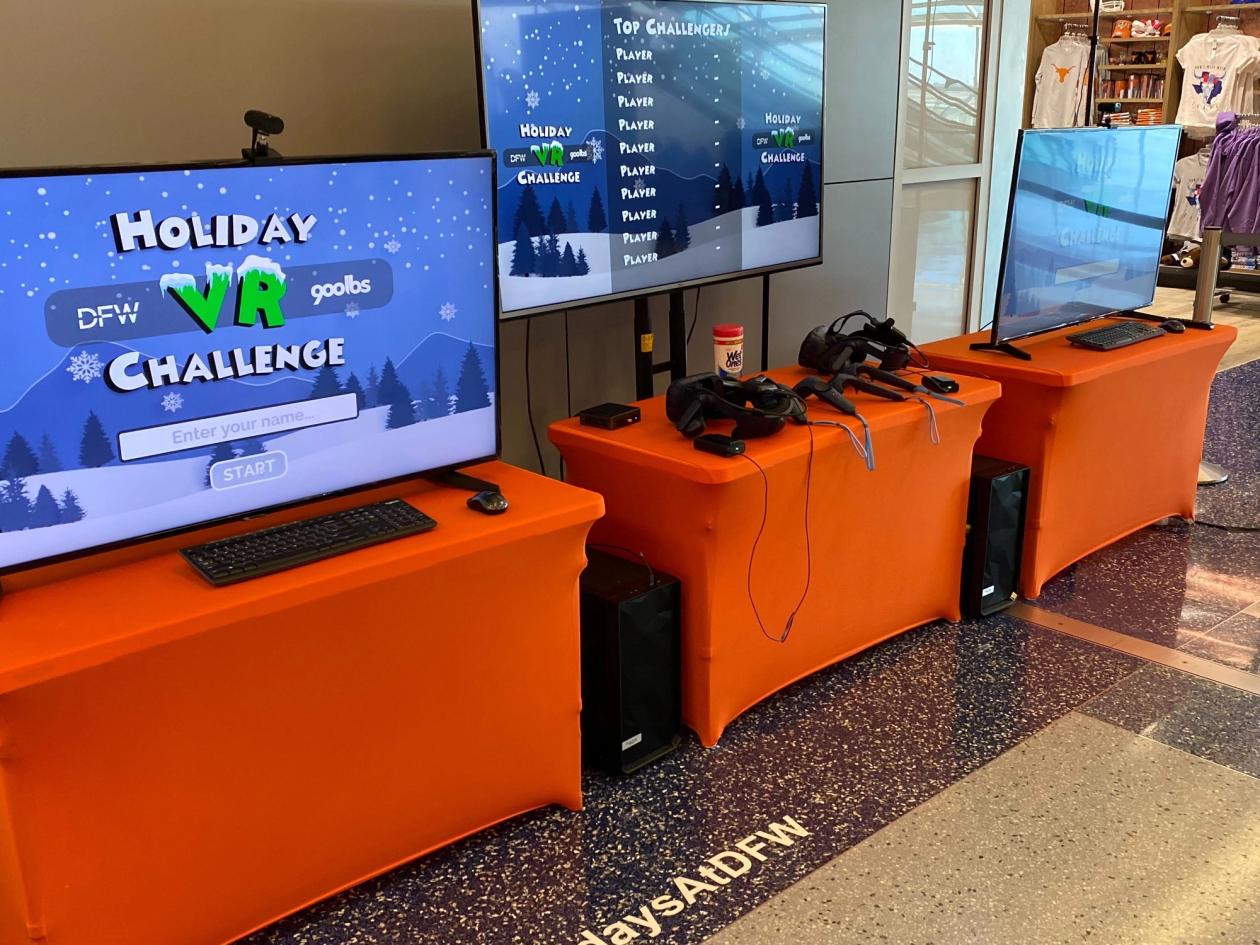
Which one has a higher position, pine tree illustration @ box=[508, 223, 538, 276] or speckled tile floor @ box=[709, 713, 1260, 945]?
pine tree illustration @ box=[508, 223, 538, 276]

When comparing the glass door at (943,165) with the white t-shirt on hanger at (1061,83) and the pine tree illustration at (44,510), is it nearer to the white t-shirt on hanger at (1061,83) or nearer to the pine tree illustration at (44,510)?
the pine tree illustration at (44,510)

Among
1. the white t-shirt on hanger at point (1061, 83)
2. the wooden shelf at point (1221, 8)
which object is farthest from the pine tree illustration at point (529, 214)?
the wooden shelf at point (1221, 8)

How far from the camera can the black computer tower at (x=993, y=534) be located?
285 centimetres

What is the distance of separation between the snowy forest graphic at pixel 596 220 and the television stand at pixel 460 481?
1.83ft

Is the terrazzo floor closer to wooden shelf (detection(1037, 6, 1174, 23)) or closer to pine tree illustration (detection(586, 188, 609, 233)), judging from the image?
pine tree illustration (detection(586, 188, 609, 233))

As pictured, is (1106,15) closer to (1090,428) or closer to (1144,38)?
(1144,38)

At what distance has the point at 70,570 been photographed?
5.67 ft

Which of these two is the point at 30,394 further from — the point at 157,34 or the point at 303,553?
the point at 157,34

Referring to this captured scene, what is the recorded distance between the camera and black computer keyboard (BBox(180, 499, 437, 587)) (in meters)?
1.68

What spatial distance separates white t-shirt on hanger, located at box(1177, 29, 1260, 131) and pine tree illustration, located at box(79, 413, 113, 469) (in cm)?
757

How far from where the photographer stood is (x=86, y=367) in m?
1.58

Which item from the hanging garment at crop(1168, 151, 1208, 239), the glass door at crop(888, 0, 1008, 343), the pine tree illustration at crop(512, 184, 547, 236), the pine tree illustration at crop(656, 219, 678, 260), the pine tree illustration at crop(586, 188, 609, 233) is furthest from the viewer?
the hanging garment at crop(1168, 151, 1208, 239)

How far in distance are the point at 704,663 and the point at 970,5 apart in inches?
111

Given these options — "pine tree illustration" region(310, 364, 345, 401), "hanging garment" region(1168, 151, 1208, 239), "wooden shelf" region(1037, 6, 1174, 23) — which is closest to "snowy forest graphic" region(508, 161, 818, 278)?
"pine tree illustration" region(310, 364, 345, 401)
